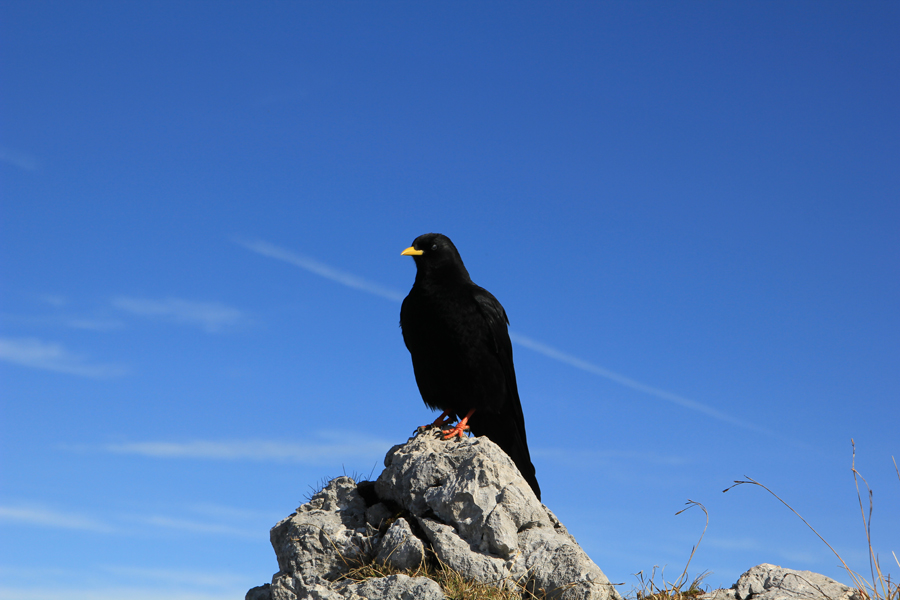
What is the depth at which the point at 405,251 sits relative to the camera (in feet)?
28.2

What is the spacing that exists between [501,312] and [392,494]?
277cm

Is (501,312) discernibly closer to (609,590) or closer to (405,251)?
(405,251)

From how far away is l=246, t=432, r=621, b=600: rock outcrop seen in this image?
18.6 feet

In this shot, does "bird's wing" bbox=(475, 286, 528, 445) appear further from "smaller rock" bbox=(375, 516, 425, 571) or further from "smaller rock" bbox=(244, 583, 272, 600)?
"smaller rock" bbox=(244, 583, 272, 600)

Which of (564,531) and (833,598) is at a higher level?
(564,531)

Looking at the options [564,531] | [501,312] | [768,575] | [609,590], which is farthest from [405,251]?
[768,575]

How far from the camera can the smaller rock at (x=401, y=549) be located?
5824 mm

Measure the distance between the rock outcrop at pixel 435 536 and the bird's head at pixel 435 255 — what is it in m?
2.49

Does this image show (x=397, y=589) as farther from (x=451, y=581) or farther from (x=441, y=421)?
(x=441, y=421)

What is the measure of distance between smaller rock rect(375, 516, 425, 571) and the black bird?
171cm

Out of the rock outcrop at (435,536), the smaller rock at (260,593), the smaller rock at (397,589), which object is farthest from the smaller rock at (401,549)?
the smaller rock at (260,593)

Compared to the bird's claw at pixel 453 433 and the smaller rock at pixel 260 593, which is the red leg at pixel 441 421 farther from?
the smaller rock at pixel 260 593

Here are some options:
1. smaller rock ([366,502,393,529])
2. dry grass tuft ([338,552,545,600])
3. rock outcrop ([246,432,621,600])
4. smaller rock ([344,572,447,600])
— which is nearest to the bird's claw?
rock outcrop ([246,432,621,600])

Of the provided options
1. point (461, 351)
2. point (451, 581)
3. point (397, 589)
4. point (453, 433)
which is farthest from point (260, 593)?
point (461, 351)
